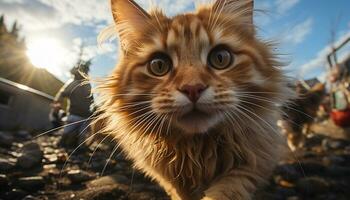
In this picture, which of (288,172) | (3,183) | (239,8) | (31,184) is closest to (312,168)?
(288,172)

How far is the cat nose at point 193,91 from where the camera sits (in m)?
1.95

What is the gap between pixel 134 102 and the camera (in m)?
Result: 2.44

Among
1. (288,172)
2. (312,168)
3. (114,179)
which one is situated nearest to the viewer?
(114,179)

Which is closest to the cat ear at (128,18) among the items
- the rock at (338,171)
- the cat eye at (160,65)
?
the cat eye at (160,65)

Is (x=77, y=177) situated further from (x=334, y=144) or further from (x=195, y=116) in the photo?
(x=334, y=144)

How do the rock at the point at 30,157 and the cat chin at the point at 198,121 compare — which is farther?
the rock at the point at 30,157

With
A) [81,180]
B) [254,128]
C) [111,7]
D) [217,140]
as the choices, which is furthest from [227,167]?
[81,180]

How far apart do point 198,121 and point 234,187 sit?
1.61ft

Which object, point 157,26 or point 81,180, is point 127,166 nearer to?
point 81,180

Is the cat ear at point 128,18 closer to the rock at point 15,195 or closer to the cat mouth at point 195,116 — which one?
the cat mouth at point 195,116

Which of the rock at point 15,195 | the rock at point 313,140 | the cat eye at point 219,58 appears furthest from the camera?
the rock at point 313,140

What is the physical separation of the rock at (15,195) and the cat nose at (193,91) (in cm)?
286

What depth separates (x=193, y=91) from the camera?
195 cm

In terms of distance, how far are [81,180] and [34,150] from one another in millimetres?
1884
